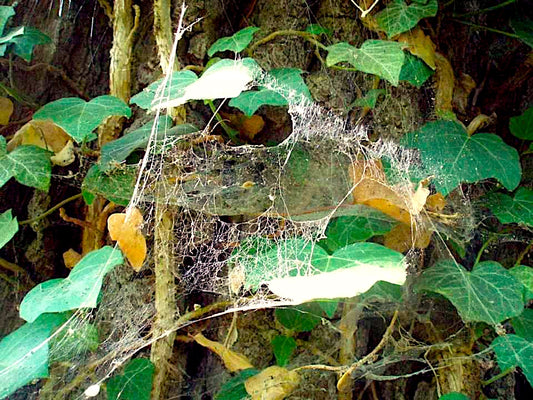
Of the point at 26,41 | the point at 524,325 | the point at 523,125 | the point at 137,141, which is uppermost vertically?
the point at 26,41

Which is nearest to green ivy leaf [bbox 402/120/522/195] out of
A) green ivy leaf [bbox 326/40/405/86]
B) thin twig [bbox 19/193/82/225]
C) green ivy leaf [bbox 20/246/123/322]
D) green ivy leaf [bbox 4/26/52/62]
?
green ivy leaf [bbox 326/40/405/86]

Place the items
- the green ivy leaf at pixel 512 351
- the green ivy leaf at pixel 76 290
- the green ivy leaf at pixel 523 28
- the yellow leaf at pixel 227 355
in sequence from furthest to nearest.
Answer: the green ivy leaf at pixel 523 28, the yellow leaf at pixel 227 355, the green ivy leaf at pixel 512 351, the green ivy leaf at pixel 76 290

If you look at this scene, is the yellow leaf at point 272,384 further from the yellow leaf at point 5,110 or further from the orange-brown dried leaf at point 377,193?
the yellow leaf at point 5,110

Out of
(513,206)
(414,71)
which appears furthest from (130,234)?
(513,206)

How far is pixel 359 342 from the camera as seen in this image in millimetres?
1227

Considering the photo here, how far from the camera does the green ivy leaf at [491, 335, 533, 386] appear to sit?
1031 millimetres

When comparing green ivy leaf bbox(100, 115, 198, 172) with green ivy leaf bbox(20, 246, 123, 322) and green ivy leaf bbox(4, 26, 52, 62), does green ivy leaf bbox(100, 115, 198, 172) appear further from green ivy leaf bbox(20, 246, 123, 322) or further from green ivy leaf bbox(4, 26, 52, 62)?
green ivy leaf bbox(4, 26, 52, 62)

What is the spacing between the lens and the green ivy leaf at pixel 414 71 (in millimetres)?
1207

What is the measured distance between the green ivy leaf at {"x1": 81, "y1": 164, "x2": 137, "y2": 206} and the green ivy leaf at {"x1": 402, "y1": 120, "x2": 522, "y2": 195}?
1.86 feet

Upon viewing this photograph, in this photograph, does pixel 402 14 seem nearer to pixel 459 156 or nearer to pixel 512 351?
pixel 459 156

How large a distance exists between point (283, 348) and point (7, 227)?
0.61m

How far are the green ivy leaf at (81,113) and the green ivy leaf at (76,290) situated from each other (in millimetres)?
224

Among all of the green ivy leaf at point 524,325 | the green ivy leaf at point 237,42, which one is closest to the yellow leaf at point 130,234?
the green ivy leaf at point 237,42

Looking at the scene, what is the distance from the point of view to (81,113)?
1080mm
